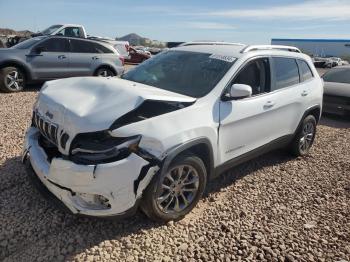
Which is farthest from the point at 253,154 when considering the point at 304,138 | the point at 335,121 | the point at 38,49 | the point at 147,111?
the point at 38,49

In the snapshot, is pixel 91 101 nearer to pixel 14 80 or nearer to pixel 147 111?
pixel 147 111

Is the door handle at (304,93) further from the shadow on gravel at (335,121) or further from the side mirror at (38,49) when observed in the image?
the side mirror at (38,49)

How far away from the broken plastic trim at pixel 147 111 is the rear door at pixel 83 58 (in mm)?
8006

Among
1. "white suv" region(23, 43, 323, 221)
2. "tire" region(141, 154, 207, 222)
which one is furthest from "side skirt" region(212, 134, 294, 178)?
"tire" region(141, 154, 207, 222)

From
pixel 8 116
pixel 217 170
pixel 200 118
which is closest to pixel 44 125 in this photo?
pixel 200 118

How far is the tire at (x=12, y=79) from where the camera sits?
9445 mm

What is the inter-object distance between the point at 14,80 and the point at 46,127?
7.05 m

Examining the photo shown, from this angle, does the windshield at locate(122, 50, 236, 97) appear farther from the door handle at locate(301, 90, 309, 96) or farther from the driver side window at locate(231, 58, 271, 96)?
the door handle at locate(301, 90, 309, 96)

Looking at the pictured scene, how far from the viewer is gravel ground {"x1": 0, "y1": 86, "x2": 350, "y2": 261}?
10.3 ft

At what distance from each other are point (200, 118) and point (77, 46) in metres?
8.32

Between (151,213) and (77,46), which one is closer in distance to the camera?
(151,213)

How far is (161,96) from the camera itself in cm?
337

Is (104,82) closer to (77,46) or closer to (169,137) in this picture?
(169,137)

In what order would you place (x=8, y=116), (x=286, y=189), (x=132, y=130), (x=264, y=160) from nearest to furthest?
(x=132, y=130) → (x=286, y=189) → (x=264, y=160) → (x=8, y=116)
